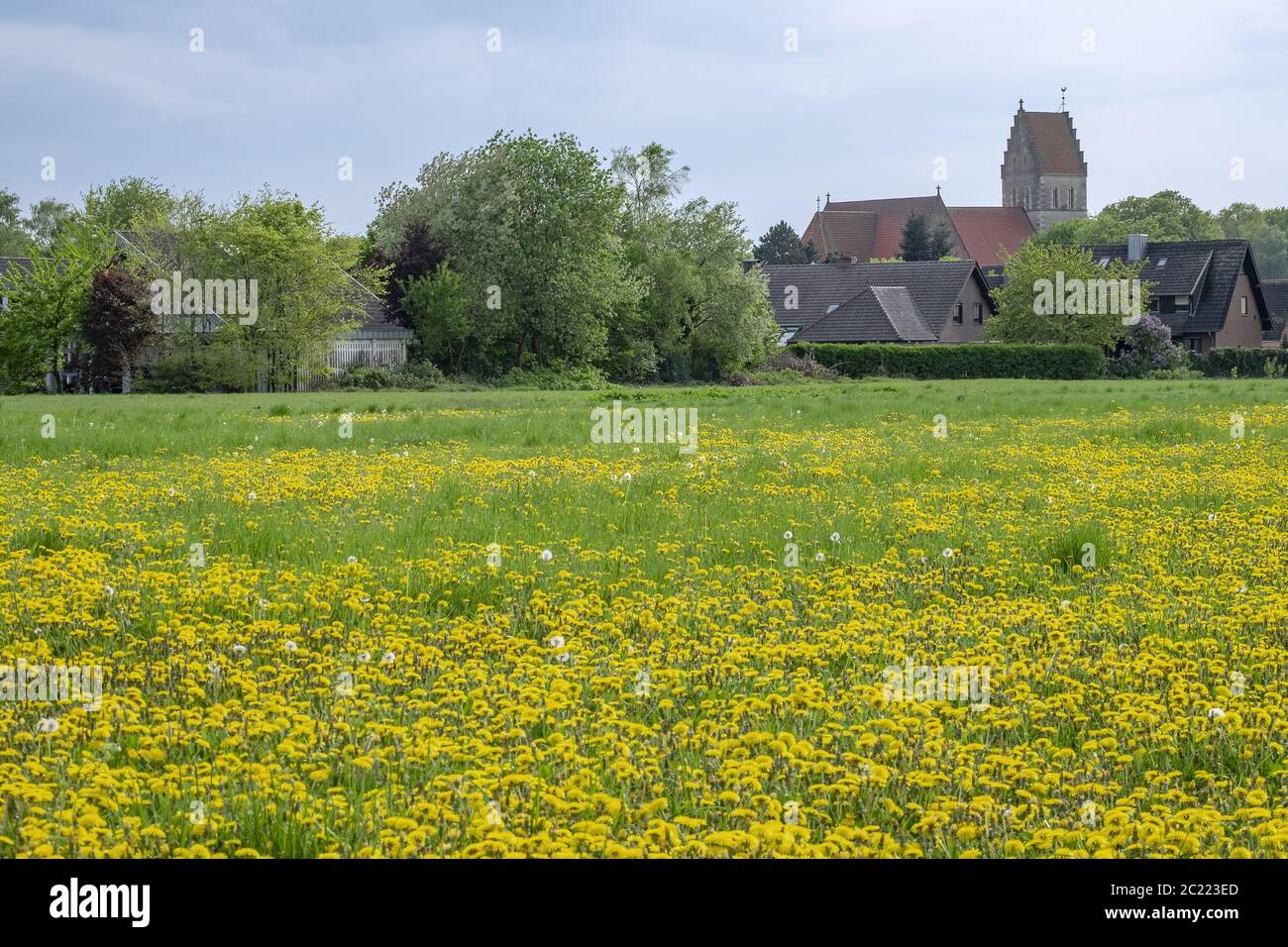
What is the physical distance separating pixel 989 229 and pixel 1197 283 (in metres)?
65.3

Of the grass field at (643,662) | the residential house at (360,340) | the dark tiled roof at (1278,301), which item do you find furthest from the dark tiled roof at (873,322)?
the grass field at (643,662)

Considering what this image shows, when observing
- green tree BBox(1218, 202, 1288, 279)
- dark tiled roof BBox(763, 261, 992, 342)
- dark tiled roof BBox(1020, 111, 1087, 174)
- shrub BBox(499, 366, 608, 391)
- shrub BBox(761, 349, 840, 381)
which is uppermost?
dark tiled roof BBox(1020, 111, 1087, 174)

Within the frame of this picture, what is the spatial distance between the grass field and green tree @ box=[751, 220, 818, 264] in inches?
4405

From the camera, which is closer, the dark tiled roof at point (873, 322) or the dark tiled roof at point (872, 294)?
the dark tiled roof at point (873, 322)

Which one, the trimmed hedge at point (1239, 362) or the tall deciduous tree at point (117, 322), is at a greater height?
the tall deciduous tree at point (117, 322)

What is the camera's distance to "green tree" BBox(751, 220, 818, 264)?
406 ft

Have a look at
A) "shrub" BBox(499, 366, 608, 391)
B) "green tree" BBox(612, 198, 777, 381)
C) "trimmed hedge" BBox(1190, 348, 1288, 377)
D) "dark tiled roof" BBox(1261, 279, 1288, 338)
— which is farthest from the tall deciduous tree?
"dark tiled roof" BBox(1261, 279, 1288, 338)

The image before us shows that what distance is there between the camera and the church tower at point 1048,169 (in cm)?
16000

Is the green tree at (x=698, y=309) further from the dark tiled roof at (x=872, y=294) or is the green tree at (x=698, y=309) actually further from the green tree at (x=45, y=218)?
the green tree at (x=45, y=218)

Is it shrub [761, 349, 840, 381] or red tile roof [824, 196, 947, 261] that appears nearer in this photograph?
shrub [761, 349, 840, 381]

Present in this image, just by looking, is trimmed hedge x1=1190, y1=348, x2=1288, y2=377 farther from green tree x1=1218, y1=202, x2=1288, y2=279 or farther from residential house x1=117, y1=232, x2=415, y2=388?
green tree x1=1218, y1=202, x2=1288, y2=279

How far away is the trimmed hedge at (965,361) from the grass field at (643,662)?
47449mm

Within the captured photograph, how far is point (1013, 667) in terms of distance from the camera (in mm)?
6121

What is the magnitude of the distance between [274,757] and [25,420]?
1868 centimetres
